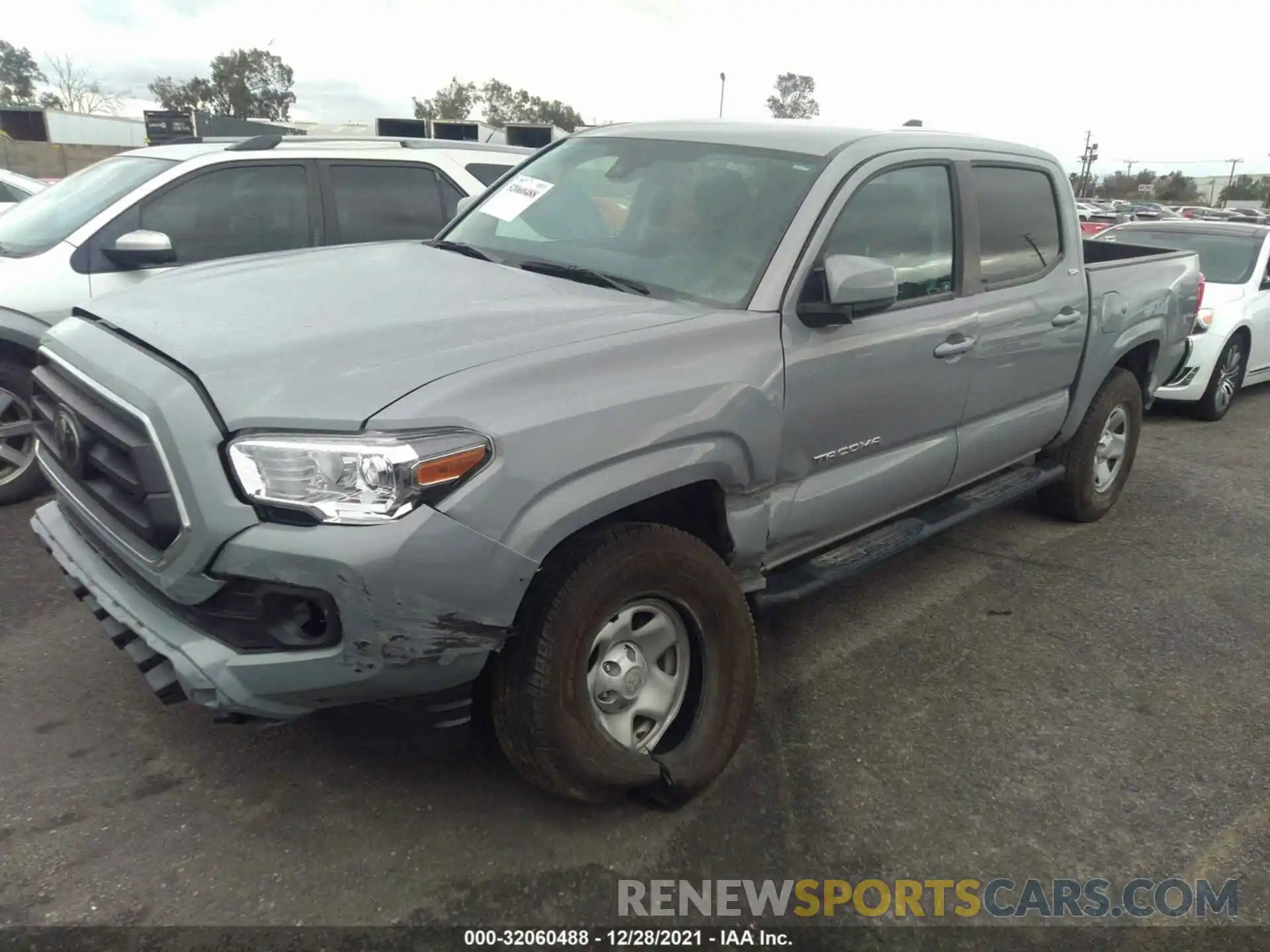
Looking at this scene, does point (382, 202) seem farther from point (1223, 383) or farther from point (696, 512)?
point (1223, 383)

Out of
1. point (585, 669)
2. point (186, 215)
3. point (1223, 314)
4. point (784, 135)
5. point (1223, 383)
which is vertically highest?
point (784, 135)

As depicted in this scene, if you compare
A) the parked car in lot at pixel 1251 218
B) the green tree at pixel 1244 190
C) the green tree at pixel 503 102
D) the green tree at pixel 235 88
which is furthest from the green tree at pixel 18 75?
the green tree at pixel 1244 190

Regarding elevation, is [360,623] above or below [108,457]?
below

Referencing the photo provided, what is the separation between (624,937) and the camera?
2.39m

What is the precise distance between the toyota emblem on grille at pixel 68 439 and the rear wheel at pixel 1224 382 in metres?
8.07

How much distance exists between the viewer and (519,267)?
341 centimetres

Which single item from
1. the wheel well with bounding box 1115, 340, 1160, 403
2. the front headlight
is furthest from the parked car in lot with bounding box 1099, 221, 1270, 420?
the front headlight

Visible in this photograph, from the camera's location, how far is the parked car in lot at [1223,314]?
7.80 m

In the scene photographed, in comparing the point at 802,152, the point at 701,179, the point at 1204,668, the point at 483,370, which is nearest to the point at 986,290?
the point at 802,152

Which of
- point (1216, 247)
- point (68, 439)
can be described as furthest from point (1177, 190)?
point (68, 439)

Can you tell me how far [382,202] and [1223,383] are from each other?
6.79 meters

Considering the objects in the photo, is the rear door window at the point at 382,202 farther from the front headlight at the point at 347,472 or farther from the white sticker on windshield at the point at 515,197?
the front headlight at the point at 347,472

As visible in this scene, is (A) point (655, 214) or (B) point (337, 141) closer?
(A) point (655, 214)

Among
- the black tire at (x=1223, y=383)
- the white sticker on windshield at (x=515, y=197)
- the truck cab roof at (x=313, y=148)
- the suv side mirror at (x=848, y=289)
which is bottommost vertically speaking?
the black tire at (x=1223, y=383)
